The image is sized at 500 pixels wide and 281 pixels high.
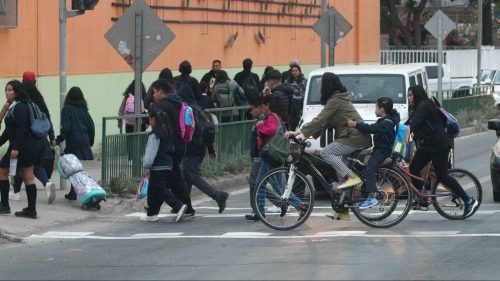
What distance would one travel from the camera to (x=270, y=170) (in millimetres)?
13195

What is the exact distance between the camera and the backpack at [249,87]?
22.0 metres

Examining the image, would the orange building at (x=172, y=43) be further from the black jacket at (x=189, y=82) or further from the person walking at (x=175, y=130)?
the person walking at (x=175, y=130)

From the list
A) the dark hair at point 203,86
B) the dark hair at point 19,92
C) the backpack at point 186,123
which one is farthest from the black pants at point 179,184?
the dark hair at point 203,86

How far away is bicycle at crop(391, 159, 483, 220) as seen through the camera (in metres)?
13.6

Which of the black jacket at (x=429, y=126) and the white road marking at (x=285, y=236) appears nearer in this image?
the white road marking at (x=285, y=236)

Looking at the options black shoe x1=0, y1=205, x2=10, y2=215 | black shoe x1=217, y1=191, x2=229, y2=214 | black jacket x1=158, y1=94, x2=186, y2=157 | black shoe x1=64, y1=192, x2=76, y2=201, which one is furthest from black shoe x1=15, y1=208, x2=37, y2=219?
black shoe x1=217, y1=191, x2=229, y2=214

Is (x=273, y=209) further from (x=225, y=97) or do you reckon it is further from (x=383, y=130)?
(x=225, y=97)

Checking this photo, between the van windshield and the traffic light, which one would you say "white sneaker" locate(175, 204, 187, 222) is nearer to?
the traffic light

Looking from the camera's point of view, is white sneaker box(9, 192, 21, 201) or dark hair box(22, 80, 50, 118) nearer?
dark hair box(22, 80, 50, 118)

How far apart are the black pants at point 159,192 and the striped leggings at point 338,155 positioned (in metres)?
1.99

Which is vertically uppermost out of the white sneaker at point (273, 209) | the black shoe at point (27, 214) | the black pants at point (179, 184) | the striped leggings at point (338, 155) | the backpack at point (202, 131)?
the backpack at point (202, 131)

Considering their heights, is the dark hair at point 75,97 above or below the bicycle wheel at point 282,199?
above

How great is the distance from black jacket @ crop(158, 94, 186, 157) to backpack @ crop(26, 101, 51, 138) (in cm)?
140

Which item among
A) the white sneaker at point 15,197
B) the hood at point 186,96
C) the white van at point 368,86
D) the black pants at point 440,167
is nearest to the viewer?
the black pants at point 440,167
